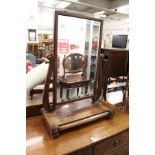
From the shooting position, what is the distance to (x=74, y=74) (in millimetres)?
1328

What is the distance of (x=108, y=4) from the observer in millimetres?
3414

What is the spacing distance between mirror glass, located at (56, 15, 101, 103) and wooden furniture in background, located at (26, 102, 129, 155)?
0.26 metres

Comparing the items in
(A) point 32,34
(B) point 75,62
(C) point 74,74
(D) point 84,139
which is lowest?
(D) point 84,139

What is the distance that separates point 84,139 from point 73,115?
0.20 metres

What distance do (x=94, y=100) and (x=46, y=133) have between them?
1.69ft

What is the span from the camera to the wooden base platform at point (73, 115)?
972 mm

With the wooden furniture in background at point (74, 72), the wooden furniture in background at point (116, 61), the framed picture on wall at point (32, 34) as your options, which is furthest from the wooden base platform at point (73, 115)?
the framed picture on wall at point (32, 34)

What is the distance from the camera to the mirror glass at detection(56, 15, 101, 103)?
1177 millimetres

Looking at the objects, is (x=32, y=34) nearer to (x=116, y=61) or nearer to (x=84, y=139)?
(x=116, y=61)

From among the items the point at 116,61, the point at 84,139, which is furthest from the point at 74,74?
the point at 116,61

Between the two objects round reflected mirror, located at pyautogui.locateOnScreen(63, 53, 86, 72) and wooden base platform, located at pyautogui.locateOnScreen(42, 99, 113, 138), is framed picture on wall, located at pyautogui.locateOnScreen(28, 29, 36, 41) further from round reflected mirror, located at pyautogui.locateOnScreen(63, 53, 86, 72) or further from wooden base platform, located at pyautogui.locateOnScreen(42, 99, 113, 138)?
wooden base platform, located at pyautogui.locateOnScreen(42, 99, 113, 138)
